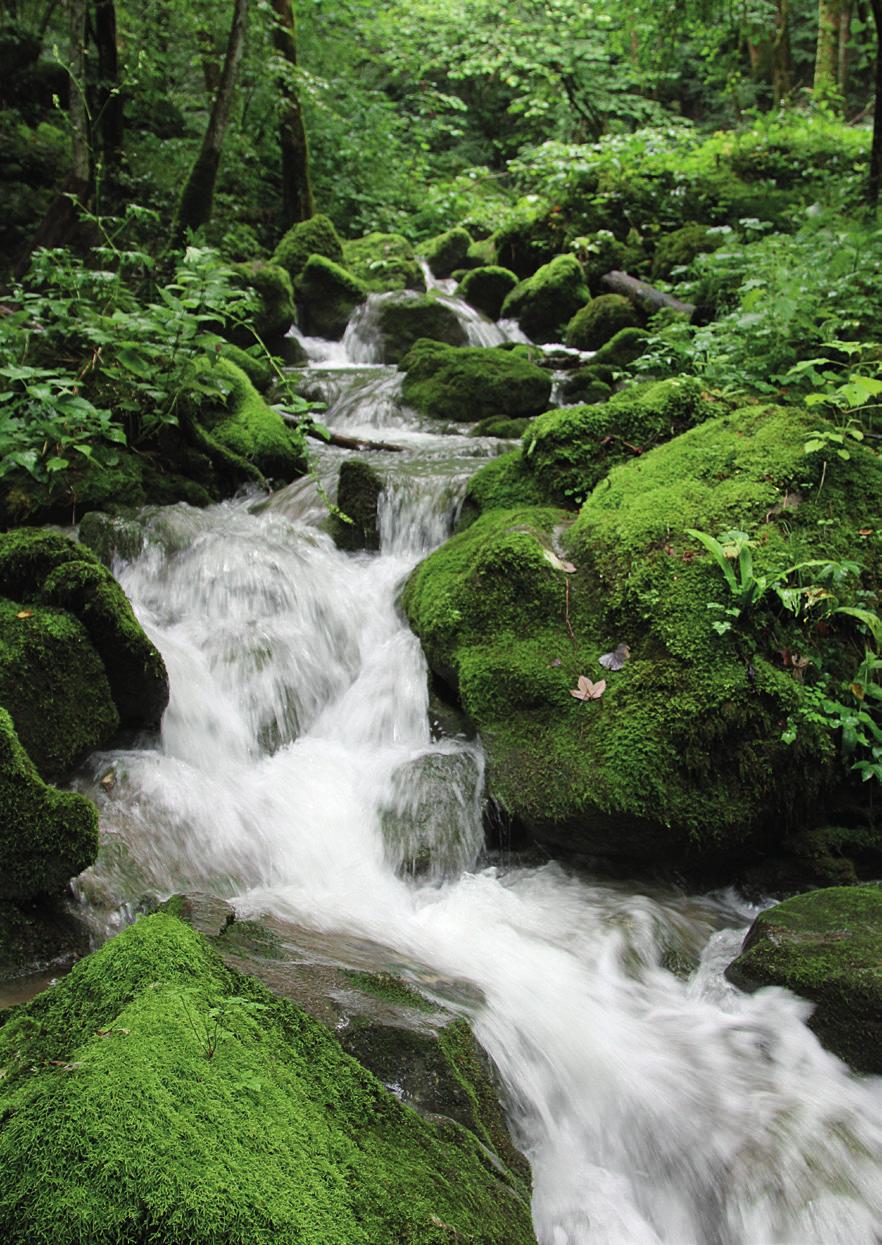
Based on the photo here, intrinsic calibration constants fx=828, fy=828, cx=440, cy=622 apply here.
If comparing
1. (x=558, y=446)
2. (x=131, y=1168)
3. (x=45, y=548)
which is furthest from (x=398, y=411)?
(x=131, y=1168)

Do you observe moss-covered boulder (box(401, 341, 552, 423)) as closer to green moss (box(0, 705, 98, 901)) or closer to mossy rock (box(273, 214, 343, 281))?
mossy rock (box(273, 214, 343, 281))

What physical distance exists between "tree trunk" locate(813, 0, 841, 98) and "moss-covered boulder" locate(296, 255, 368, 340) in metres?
9.68

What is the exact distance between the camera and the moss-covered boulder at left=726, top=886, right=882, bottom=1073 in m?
2.93

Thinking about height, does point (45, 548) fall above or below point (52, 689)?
above

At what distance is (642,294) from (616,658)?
9651 mm

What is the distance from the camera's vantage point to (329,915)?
354 centimetres

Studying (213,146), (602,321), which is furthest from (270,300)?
(602,321)

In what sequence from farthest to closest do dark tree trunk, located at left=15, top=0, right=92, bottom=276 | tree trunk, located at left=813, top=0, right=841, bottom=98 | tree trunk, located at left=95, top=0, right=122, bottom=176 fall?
tree trunk, located at left=813, top=0, right=841, bottom=98
tree trunk, located at left=95, top=0, right=122, bottom=176
dark tree trunk, located at left=15, top=0, right=92, bottom=276

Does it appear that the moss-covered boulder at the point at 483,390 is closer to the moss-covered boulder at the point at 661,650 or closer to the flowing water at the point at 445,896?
the flowing water at the point at 445,896

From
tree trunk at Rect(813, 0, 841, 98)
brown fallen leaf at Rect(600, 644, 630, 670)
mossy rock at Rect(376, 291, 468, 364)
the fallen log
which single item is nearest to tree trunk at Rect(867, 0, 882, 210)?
the fallen log

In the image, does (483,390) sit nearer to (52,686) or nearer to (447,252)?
(52,686)

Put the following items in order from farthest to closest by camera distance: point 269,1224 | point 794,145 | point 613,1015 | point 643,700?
point 794,145
point 643,700
point 613,1015
point 269,1224

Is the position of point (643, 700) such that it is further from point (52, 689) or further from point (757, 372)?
point (757, 372)

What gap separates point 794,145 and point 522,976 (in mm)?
15652
